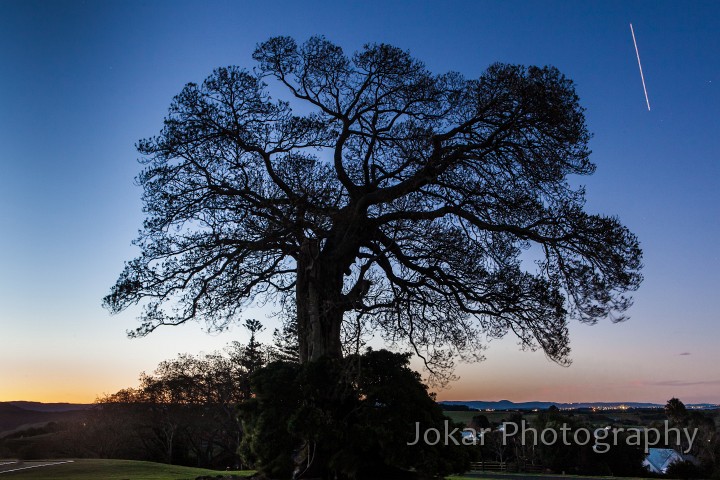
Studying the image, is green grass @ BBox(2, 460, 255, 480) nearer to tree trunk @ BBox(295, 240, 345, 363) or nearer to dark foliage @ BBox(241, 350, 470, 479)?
dark foliage @ BBox(241, 350, 470, 479)

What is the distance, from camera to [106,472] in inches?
741

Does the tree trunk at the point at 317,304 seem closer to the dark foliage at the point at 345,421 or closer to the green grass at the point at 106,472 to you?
the dark foliage at the point at 345,421

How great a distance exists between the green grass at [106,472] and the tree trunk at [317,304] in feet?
12.7

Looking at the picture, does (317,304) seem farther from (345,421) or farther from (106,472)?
(106,472)

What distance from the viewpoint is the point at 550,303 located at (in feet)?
46.9

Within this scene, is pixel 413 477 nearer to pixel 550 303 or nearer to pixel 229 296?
pixel 550 303

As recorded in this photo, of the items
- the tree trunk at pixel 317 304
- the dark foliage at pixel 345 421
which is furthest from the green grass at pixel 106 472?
the tree trunk at pixel 317 304

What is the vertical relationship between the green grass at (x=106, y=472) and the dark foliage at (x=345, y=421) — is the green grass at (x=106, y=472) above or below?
below

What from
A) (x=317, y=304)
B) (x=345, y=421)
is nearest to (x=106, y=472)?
(x=317, y=304)

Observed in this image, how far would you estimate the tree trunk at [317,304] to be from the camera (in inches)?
578

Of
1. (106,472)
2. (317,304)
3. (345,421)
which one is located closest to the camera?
(345,421)

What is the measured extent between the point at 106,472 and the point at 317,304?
10175 millimetres

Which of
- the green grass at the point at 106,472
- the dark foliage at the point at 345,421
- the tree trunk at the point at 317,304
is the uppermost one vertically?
the tree trunk at the point at 317,304

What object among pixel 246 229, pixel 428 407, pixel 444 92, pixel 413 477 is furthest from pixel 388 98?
pixel 413 477
